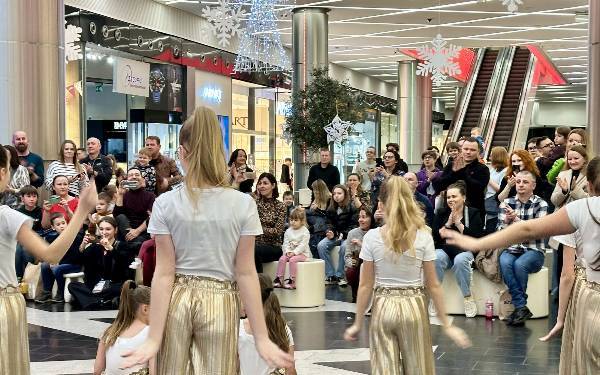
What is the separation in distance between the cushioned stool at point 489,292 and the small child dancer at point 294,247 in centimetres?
168

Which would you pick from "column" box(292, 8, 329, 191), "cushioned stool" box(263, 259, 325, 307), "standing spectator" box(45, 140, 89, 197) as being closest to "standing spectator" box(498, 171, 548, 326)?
"cushioned stool" box(263, 259, 325, 307)

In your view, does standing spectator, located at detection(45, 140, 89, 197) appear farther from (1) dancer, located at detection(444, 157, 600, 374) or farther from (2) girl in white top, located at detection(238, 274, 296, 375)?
(1) dancer, located at detection(444, 157, 600, 374)

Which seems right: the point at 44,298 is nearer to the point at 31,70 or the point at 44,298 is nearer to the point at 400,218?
the point at 31,70

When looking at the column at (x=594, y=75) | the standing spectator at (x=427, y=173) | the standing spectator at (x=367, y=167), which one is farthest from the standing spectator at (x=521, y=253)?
the standing spectator at (x=367, y=167)

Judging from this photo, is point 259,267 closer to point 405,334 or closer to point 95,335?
point 95,335

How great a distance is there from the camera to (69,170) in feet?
36.0

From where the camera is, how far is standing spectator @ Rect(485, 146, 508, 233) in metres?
9.67

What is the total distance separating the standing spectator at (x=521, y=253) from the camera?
28.6 ft

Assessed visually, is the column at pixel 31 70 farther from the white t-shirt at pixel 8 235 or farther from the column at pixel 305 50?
the white t-shirt at pixel 8 235

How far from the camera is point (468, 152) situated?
9539 millimetres

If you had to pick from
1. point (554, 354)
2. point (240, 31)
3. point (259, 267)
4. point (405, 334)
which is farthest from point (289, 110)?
point (405, 334)

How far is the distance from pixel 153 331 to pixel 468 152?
679 centimetres

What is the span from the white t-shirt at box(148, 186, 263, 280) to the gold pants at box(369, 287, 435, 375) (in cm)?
162

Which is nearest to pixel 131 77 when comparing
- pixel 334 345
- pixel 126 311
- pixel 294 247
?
pixel 294 247
